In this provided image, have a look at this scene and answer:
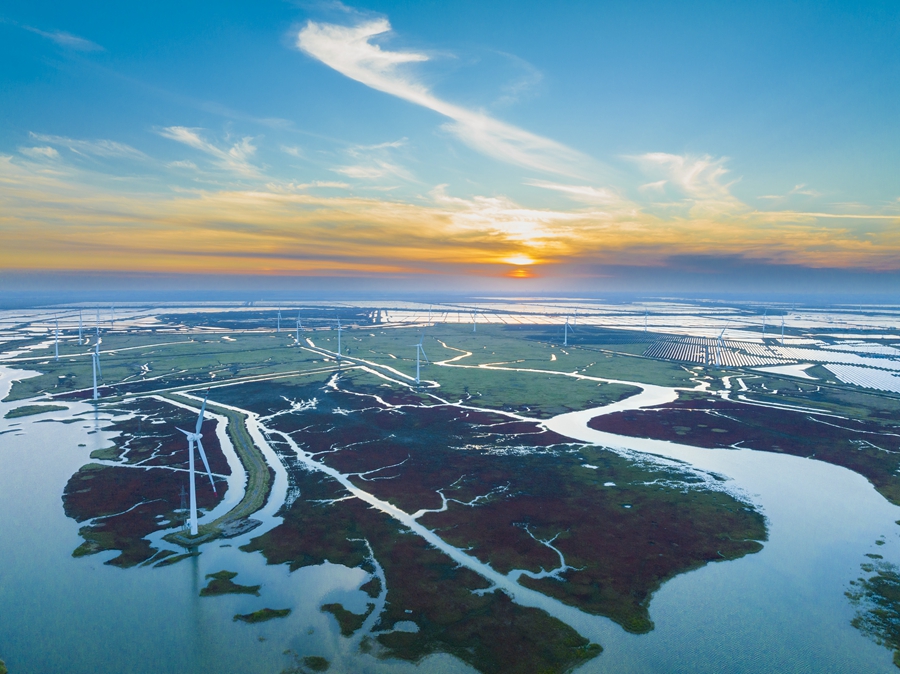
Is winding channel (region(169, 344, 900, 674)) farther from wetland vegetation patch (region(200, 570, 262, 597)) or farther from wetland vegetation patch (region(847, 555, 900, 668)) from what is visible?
wetland vegetation patch (region(200, 570, 262, 597))

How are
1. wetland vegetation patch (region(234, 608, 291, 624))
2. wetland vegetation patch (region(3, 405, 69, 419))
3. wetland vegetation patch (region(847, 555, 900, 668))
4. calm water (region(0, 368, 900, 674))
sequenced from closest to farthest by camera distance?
calm water (region(0, 368, 900, 674)) < wetland vegetation patch (region(847, 555, 900, 668)) < wetland vegetation patch (region(234, 608, 291, 624)) < wetland vegetation patch (region(3, 405, 69, 419))

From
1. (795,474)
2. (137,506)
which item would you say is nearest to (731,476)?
(795,474)

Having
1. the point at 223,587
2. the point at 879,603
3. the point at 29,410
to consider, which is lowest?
the point at 29,410

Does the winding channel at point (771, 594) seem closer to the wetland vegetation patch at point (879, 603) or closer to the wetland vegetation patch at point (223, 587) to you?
the wetland vegetation patch at point (879, 603)

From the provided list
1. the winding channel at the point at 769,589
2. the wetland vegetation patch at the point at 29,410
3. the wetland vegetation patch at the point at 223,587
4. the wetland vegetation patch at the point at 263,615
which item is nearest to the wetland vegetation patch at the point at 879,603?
the winding channel at the point at 769,589

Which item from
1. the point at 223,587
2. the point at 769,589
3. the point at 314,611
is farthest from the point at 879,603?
the point at 223,587

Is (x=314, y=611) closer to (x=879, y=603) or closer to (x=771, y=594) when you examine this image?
(x=771, y=594)

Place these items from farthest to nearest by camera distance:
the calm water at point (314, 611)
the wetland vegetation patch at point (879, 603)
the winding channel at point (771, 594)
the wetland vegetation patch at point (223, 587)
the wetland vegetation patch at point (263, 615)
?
the wetland vegetation patch at point (223, 587) → the wetland vegetation patch at point (263, 615) → the wetland vegetation patch at point (879, 603) → the winding channel at point (771, 594) → the calm water at point (314, 611)

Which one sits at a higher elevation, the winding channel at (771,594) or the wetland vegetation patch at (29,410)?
the winding channel at (771,594)

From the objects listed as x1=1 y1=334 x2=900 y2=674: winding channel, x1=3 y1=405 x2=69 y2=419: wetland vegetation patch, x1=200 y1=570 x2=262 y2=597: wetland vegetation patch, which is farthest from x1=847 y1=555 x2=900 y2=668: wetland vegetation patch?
x1=3 y1=405 x2=69 y2=419: wetland vegetation patch
